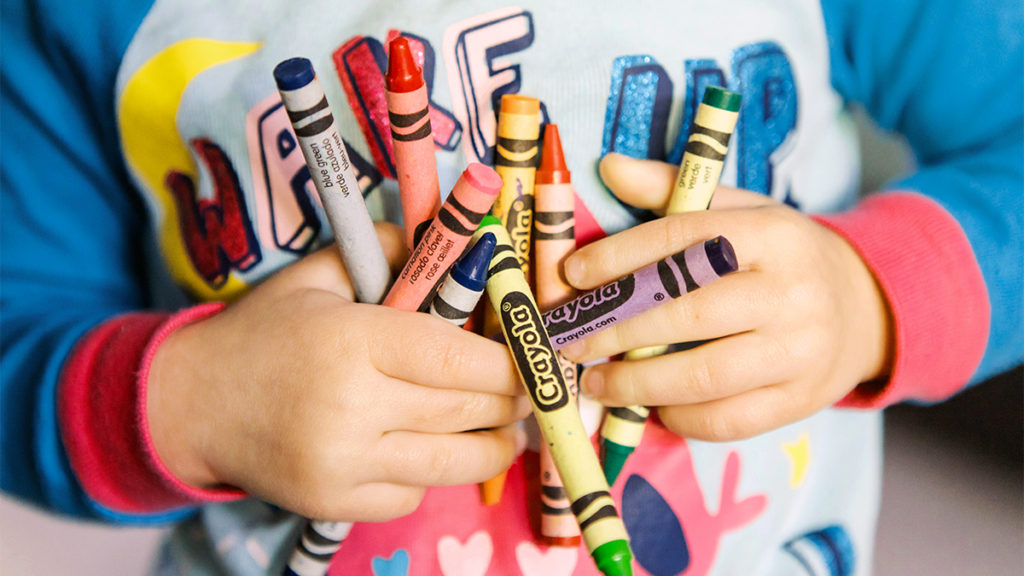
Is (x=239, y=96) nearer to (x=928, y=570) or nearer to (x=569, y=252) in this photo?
(x=569, y=252)

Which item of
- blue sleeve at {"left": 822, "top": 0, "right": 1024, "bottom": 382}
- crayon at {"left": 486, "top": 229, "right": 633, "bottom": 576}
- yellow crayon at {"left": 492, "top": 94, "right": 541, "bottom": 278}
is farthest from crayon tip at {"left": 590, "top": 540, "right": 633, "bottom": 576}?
blue sleeve at {"left": 822, "top": 0, "right": 1024, "bottom": 382}

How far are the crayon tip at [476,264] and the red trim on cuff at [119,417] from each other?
136 mm

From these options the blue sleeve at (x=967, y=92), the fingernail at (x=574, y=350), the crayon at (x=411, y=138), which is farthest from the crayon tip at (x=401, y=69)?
the blue sleeve at (x=967, y=92)

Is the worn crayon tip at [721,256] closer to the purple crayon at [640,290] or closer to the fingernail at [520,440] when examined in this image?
the purple crayon at [640,290]

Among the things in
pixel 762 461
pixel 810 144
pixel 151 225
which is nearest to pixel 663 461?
pixel 762 461

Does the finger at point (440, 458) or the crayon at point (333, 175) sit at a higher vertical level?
the crayon at point (333, 175)

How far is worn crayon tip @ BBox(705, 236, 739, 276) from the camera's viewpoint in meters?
0.22

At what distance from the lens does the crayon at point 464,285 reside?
223mm

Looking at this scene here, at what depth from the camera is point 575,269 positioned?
0.26m

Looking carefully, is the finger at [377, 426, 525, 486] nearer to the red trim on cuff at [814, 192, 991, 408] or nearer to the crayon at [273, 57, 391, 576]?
the crayon at [273, 57, 391, 576]

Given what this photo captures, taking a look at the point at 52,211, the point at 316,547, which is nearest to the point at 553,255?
the point at 316,547

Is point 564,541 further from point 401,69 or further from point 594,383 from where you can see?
point 401,69

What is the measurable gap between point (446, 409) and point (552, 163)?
0.09 meters

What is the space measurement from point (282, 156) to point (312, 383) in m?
0.11
